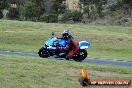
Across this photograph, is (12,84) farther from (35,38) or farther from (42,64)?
(35,38)

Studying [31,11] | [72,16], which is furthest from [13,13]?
[72,16]

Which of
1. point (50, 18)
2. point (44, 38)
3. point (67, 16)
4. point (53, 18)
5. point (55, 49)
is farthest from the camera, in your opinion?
point (67, 16)

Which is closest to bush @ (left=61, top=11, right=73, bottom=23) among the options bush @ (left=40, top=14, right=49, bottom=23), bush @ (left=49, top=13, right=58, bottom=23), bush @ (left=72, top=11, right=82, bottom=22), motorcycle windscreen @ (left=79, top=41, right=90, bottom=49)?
bush @ (left=72, top=11, right=82, bottom=22)

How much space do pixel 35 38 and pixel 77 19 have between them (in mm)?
39085

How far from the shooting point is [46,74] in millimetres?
14945

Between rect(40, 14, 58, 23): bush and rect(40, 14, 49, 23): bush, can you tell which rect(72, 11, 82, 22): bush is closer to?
Answer: rect(40, 14, 58, 23): bush

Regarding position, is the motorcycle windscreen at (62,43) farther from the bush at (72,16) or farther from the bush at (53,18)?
the bush at (72,16)

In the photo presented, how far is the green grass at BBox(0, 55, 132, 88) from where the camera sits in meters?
13.6

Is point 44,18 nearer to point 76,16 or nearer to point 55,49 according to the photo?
point 76,16

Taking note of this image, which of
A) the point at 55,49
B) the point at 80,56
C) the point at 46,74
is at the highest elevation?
the point at 46,74

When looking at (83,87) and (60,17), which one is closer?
(83,87)

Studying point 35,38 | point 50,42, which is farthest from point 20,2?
point 50,42

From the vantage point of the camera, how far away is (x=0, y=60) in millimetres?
18391

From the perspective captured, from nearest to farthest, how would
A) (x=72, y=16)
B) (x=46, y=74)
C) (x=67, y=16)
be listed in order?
(x=46, y=74) → (x=72, y=16) → (x=67, y=16)
